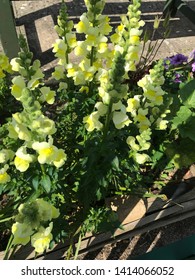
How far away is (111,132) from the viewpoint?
1.88 meters

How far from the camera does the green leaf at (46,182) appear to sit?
5.56ft

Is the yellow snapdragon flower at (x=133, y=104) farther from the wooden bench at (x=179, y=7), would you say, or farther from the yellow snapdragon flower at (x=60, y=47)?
the wooden bench at (x=179, y=7)

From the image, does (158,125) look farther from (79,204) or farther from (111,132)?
(79,204)

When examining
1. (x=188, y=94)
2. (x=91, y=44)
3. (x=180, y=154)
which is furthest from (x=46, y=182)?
(x=188, y=94)

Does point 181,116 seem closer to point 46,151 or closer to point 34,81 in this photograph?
point 34,81

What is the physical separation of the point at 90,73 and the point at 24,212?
976mm

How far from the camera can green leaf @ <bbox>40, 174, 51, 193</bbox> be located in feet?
5.56

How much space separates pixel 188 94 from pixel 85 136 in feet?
2.90

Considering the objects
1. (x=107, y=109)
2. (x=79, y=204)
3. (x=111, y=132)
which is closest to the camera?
(x=107, y=109)

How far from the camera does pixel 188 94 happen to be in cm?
253

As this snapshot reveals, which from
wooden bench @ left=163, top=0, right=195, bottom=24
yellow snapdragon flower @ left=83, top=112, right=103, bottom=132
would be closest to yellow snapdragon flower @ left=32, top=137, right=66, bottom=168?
yellow snapdragon flower @ left=83, top=112, right=103, bottom=132

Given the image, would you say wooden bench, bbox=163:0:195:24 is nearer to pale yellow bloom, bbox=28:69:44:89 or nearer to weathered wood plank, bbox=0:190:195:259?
weathered wood plank, bbox=0:190:195:259
